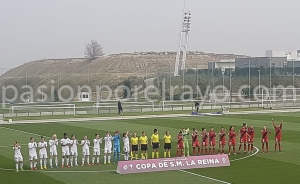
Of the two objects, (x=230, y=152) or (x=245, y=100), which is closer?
(x=230, y=152)

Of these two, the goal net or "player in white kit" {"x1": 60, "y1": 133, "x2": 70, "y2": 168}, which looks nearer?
"player in white kit" {"x1": 60, "y1": 133, "x2": 70, "y2": 168}

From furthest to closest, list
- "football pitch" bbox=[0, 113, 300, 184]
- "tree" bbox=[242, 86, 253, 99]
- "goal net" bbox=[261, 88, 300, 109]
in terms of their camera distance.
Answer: "tree" bbox=[242, 86, 253, 99], "goal net" bbox=[261, 88, 300, 109], "football pitch" bbox=[0, 113, 300, 184]

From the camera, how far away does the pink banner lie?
68.8 ft

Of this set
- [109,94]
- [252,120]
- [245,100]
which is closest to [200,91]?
[245,100]

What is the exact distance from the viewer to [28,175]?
20.9 meters

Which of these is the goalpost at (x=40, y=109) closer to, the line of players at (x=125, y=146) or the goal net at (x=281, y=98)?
the goal net at (x=281, y=98)

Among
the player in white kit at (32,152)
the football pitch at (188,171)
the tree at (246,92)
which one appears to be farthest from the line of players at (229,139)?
the tree at (246,92)

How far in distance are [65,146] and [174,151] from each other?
6.44 meters

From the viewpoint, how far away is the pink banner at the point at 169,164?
21.0 meters

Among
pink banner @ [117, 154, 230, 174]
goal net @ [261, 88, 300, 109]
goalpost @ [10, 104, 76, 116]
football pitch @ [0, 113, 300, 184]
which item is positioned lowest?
football pitch @ [0, 113, 300, 184]

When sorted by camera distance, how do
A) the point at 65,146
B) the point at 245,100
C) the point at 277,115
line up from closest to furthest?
the point at 65,146
the point at 277,115
the point at 245,100

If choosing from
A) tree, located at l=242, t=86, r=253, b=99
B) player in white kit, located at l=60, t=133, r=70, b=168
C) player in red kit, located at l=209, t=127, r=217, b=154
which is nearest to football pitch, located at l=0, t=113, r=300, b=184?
player in white kit, located at l=60, t=133, r=70, b=168

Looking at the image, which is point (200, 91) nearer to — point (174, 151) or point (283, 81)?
point (283, 81)

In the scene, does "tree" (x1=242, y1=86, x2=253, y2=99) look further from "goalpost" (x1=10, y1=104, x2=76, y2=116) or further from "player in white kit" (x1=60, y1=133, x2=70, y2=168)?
"player in white kit" (x1=60, y1=133, x2=70, y2=168)
